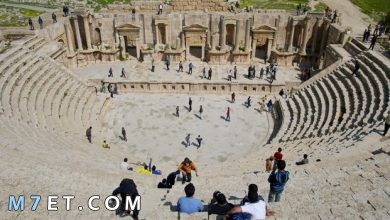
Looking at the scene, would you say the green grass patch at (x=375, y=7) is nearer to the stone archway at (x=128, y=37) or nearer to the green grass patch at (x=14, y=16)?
the stone archway at (x=128, y=37)

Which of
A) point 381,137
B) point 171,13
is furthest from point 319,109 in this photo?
point 171,13

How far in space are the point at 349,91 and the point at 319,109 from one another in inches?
82.5

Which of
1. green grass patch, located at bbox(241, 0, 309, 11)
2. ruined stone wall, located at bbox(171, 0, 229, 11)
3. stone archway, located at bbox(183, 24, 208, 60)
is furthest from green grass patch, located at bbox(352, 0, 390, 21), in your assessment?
stone archway, located at bbox(183, 24, 208, 60)

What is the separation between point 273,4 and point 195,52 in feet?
49.0

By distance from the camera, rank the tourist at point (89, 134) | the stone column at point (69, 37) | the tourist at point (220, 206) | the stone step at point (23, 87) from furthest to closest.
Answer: the stone column at point (69, 37) < the tourist at point (89, 134) < the stone step at point (23, 87) < the tourist at point (220, 206)

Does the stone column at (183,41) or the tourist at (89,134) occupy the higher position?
the stone column at (183,41)

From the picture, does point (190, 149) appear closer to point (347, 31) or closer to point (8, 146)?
point (8, 146)

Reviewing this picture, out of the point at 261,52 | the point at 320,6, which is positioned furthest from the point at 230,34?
the point at 320,6

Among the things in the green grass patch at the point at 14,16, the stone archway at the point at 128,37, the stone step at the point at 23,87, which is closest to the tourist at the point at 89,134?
the stone step at the point at 23,87

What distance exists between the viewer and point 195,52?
32.6 metres

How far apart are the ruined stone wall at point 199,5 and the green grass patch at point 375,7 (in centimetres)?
1821

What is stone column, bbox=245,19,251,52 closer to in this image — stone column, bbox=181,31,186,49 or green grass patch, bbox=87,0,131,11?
stone column, bbox=181,31,186,49

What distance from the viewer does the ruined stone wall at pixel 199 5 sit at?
105ft

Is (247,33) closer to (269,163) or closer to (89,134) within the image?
(89,134)
